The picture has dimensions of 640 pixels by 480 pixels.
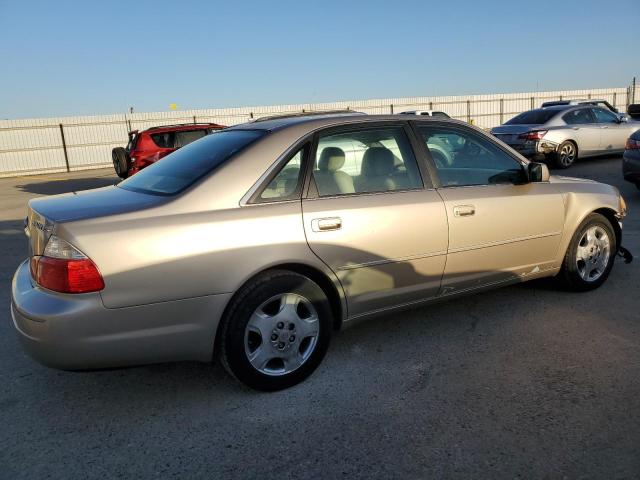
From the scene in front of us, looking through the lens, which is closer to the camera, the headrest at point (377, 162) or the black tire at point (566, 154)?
the headrest at point (377, 162)

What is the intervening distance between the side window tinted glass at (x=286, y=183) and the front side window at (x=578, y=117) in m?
11.7

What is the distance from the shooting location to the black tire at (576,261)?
4.41m

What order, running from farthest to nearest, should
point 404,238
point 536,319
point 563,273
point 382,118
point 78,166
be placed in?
point 78,166, point 563,273, point 536,319, point 382,118, point 404,238

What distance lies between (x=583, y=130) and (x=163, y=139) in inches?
400

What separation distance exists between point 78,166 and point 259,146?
78.5ft

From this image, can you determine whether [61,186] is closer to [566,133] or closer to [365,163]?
[566,133]

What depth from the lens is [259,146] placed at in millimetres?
3213

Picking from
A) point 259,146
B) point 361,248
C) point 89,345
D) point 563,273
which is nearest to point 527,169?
point 563,273

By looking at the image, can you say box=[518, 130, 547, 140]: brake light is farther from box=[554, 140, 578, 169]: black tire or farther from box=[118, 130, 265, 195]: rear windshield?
box=[118, 130, 265, 195]: rear windshield

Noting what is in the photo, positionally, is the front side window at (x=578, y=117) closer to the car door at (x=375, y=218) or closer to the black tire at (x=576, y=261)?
the black tire at (x=576, y=261)

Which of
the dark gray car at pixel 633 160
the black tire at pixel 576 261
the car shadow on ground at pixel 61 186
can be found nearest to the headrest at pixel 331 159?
the black tire at pixel 576 261

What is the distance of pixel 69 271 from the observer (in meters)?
2.64

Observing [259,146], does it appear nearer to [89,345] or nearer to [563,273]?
[89,345]

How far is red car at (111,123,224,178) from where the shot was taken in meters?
12.7
